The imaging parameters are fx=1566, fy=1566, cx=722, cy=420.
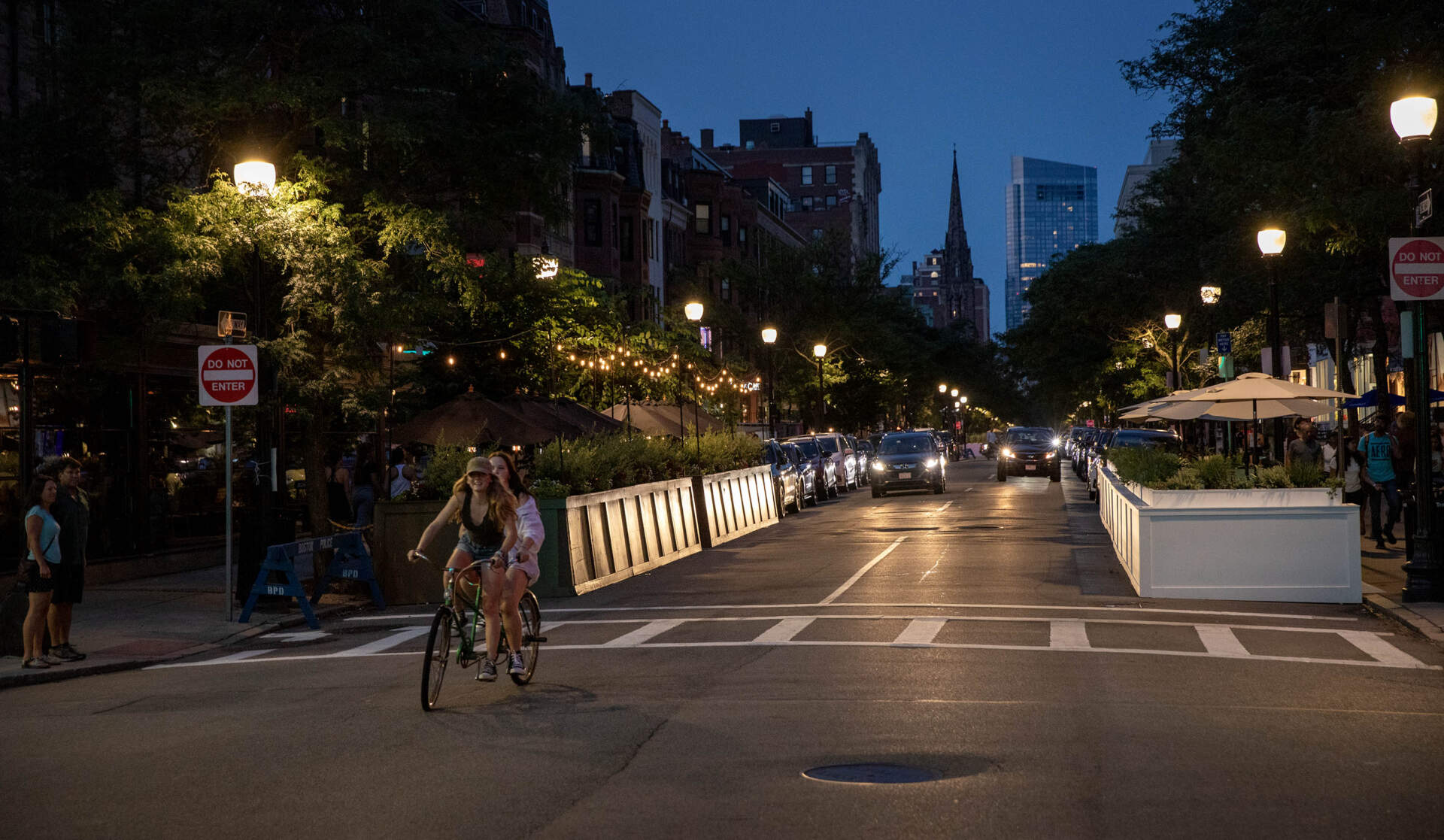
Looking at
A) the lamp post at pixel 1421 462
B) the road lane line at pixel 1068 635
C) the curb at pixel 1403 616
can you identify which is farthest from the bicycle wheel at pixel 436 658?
the lamp post at pixel 1421 462

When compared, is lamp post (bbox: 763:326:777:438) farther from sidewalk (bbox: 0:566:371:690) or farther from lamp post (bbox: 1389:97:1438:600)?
lamp post (bbox: 1389:97:1438:600)

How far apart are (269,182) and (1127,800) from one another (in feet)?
44.4

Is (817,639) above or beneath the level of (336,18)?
beneath

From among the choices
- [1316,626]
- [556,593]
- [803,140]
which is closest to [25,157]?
[556,593]

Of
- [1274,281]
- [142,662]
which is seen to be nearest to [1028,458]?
[1274,281]

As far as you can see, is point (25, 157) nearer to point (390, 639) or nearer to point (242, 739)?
point (390, 639)

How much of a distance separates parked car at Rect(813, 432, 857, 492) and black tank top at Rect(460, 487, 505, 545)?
35.1 meters

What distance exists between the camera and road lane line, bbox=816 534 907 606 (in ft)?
56.5

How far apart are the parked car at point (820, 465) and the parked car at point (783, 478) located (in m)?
3.68

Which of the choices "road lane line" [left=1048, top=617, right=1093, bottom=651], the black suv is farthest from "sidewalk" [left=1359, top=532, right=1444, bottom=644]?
the black suv

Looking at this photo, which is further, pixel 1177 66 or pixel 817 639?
pixel 1177 66

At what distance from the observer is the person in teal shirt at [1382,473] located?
22.3 metres

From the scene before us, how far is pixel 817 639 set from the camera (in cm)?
1359

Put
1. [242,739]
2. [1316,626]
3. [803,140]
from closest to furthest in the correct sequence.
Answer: [242,739] → [1316,626] → [803,140]
